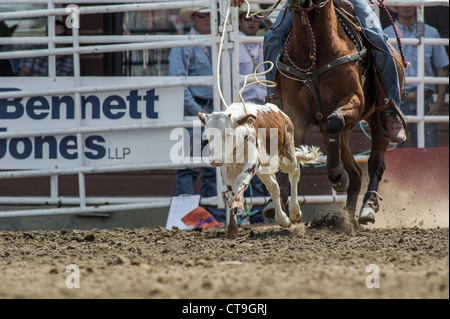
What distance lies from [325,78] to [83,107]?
280cm

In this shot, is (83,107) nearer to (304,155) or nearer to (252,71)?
(252,71)

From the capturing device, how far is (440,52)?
8.70 meters

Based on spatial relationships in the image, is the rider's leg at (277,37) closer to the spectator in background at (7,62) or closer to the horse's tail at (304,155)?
the horse's tail at (304,155)

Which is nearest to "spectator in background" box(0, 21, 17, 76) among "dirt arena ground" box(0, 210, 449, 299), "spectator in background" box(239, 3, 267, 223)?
"spectator in background" box(239, 3, 267, 223)

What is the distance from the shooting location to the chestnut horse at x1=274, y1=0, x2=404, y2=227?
5.71 m

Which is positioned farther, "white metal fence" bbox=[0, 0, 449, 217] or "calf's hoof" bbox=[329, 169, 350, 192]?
"white metal fence" bbox=[0, 0, 449, 217]

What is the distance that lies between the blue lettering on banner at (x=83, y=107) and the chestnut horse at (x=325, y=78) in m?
1.74

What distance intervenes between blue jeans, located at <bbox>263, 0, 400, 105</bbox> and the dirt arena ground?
134cm

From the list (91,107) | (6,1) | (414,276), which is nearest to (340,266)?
(414,276)

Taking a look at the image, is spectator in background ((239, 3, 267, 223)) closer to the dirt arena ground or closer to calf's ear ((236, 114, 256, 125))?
the dirt arena ground

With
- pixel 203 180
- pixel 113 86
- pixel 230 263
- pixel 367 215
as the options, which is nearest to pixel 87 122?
pixel 113 86

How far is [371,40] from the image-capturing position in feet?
20.3
